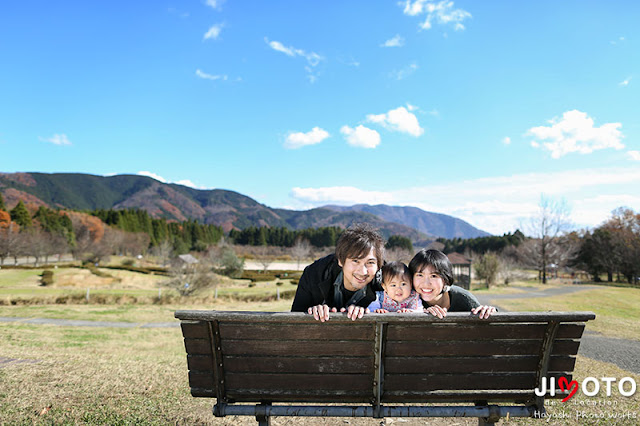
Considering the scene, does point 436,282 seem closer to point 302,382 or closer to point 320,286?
point 320,286

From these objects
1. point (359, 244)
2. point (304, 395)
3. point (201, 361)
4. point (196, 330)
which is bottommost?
point (304, 395)

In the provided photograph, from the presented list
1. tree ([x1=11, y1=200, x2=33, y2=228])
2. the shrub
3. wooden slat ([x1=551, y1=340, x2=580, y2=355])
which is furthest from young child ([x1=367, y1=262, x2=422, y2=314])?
tree ([x1=11, y1=200, x2=33, y2=228])

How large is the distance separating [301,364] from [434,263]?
4.04 feet

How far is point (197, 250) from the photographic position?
83.8 meters

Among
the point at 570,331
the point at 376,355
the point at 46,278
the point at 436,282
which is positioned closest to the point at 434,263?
the point at 436,282

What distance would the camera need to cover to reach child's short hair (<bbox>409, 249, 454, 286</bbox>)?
291 centimetres

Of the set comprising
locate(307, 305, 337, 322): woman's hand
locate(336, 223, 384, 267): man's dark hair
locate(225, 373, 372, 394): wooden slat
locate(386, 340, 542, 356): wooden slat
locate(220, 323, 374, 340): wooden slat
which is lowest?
locate(225, 373, 372, 394): wooden slat

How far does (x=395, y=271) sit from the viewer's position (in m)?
2.99

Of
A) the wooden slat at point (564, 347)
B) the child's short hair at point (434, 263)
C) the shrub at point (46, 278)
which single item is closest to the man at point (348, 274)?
the child's short hair at point (434, 263)

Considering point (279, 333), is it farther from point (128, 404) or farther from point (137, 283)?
point (137, 283)

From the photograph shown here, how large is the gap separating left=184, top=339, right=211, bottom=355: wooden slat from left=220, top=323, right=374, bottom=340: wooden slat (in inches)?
5.5

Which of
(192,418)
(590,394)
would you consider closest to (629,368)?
(590,394)

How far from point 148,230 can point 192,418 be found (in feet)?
283

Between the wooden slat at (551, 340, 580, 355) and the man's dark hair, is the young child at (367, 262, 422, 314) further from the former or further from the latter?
the wooden slat at (551, 340, 580, 355)
